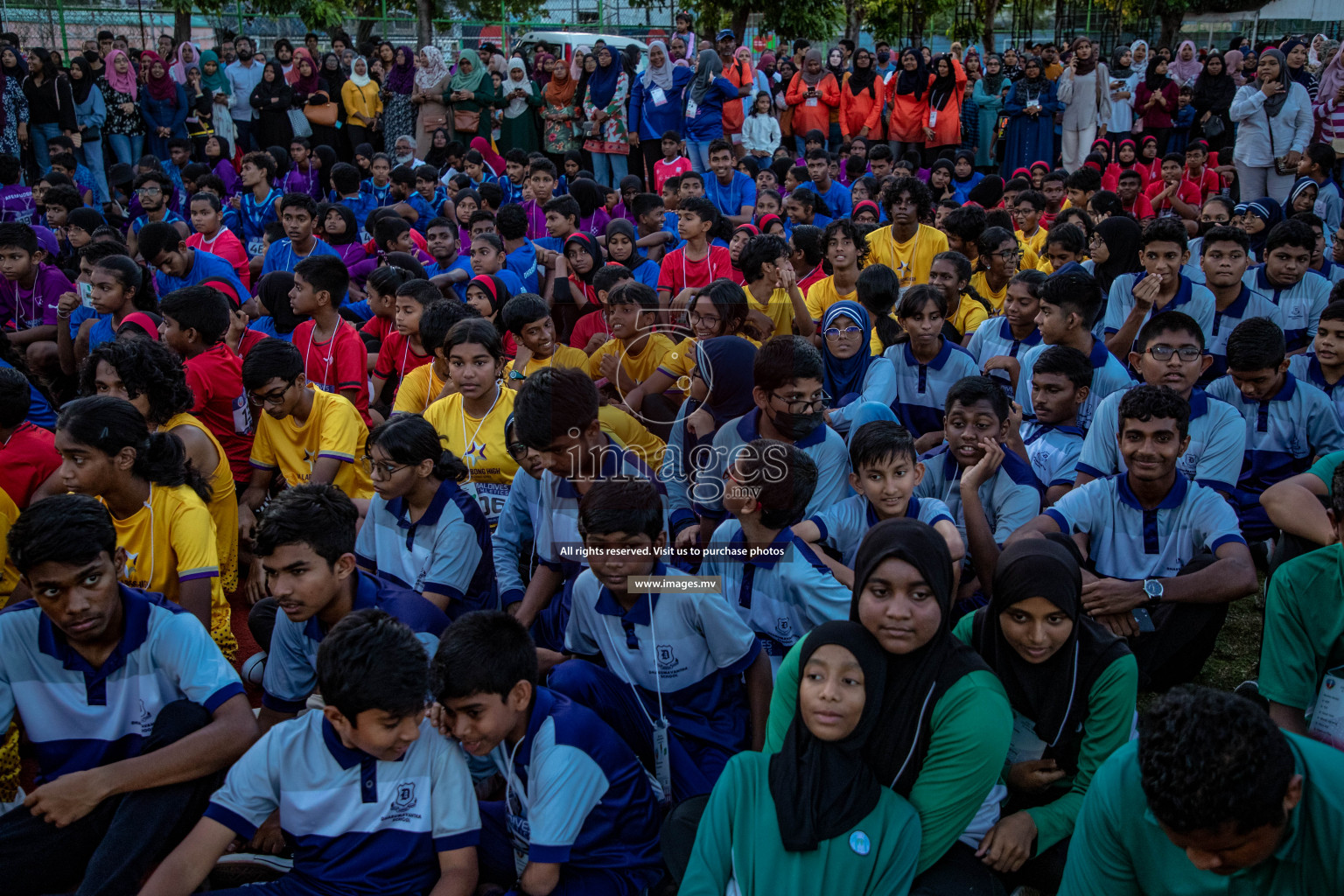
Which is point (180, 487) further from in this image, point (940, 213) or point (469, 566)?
point (940, 213)

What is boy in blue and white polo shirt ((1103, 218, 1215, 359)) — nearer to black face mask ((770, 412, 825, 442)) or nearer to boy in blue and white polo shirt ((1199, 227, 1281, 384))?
boy in blue and white polo shirt ((1199, 227, 1281, 384))

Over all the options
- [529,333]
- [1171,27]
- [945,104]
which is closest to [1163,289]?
[529,333]

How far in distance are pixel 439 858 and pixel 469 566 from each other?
4.23 ft

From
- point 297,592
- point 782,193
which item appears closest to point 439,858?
point 297,592

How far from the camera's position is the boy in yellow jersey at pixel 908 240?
706 cm

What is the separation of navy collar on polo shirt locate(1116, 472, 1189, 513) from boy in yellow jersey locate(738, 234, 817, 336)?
2.24m

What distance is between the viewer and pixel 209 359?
508 centimetres

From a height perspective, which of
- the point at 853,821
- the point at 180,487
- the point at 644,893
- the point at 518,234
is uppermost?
the point at 518,234

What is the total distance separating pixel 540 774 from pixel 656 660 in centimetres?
63

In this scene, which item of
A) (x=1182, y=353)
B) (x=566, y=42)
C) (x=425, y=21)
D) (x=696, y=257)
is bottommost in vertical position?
(x=1182, y=353)

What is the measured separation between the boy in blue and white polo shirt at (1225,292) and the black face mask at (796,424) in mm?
2882

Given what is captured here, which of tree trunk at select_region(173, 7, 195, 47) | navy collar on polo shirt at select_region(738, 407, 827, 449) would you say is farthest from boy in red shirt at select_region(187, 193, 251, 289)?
tree trunk at select_region(173, 7, 195, 47)

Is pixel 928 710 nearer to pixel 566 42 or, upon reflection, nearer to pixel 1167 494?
pixel 1167 494

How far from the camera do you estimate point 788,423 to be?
12.9 ft
